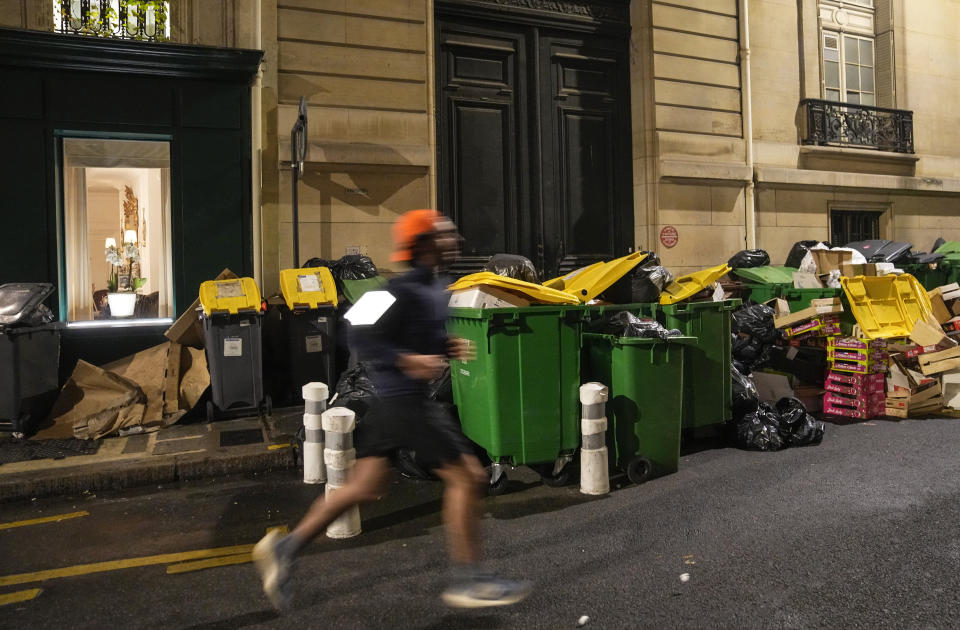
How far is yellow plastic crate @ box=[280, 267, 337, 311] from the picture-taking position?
23.2 ft

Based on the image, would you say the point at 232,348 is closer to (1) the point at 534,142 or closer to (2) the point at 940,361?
(1) the point at 534,142

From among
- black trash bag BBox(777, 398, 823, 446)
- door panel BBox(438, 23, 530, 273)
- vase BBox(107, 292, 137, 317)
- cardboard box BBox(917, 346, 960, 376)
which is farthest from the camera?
door panel BBox(438, 23, 530, 273)

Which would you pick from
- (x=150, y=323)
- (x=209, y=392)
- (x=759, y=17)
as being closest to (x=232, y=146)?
(x=150, y=323)

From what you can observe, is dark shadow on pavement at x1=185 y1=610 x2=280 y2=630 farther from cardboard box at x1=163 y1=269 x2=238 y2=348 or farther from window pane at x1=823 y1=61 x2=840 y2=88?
window pane at x1=823 y1=61 x2=840 y2=88

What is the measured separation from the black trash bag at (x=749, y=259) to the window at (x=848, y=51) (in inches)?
167

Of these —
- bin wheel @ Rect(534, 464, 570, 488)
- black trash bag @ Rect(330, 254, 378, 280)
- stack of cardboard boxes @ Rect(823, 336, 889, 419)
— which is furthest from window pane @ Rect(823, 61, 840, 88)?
bin wheel @ Rect(534, 464, 570, 488)

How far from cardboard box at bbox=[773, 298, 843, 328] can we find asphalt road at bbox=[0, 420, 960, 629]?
2444mm

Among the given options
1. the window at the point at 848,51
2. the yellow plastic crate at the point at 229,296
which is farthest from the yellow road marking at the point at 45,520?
the window at the point at 848,51

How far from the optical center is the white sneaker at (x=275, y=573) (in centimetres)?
283

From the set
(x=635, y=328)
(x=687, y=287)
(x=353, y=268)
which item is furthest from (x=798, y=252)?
(x=353, y=268)

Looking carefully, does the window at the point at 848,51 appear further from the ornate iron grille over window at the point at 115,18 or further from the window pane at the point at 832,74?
the ornate iron grille over window at the point at 115,18

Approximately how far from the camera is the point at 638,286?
582 cm

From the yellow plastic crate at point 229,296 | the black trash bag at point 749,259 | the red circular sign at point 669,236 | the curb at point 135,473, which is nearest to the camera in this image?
the curb at point 135,473

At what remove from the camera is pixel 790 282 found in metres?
9.09
